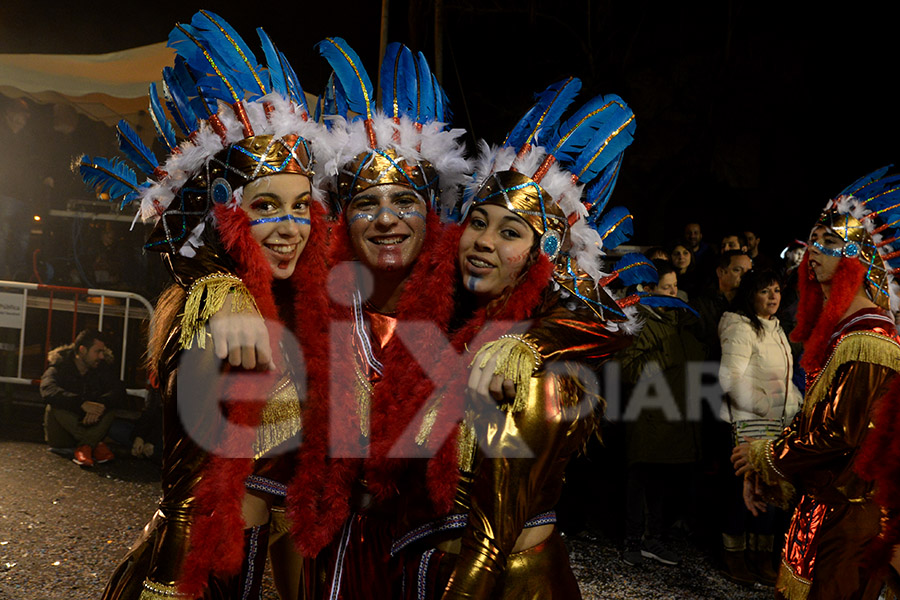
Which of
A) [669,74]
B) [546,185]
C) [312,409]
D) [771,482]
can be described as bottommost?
[771,482]

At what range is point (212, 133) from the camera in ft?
7.06

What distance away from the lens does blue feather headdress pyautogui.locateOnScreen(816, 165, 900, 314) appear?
3.13 m

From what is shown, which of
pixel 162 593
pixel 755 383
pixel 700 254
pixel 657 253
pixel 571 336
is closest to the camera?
pixel 162 593

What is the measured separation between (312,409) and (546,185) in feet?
3.39

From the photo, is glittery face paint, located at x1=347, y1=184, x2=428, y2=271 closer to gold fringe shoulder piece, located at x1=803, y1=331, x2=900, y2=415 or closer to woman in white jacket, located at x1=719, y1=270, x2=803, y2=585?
gold fringe shoulder piece, located at x1=803, y1=331, x2=900, y2=415

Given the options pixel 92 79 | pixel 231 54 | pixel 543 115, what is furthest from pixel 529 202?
pixel 92 79

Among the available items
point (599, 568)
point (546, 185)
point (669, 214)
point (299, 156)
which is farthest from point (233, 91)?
point (669, 214)

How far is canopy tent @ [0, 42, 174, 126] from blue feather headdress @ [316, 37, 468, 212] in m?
4.47

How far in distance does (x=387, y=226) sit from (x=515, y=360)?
2.54ft

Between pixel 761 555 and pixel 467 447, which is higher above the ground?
pixel 467 447

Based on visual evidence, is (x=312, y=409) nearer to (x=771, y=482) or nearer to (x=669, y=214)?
(x=771, y=482)

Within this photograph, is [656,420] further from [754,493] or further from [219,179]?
[219,179]

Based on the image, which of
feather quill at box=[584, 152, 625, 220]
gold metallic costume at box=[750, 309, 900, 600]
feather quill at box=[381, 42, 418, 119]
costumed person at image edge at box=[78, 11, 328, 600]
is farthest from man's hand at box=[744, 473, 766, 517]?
feather quill at box=[381, 42, 418, 119]

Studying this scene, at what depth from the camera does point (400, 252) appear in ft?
7.50
